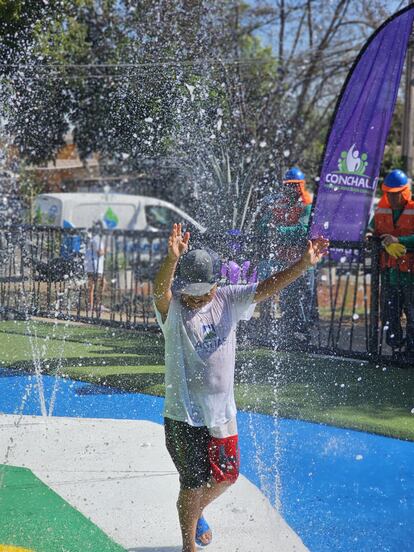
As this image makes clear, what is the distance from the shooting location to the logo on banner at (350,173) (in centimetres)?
898

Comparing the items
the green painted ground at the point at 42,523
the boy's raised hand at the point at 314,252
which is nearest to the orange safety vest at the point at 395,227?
the boy's raised hand at the point at 314,252

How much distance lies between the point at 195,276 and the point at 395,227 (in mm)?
4722

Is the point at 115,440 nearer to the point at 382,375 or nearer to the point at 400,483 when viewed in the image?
the point at 400,483

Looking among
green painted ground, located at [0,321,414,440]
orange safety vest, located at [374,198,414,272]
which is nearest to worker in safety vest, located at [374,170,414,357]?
orange safety vest, located at [374,198,414,272]

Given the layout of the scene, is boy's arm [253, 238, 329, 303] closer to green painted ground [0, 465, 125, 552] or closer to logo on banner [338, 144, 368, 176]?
green painted ground [0, 465, 125, 552]

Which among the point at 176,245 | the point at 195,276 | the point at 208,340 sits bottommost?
the point at 208,340

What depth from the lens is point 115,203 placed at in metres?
20.8

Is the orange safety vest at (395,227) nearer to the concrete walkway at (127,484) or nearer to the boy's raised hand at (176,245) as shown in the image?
the concrete walkway at (127,484)

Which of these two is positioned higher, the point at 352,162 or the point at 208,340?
the point at 352,162

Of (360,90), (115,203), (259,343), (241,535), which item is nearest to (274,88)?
(115,203)

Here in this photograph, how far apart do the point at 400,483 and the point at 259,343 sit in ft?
12.6

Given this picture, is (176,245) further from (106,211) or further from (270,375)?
(106,211)

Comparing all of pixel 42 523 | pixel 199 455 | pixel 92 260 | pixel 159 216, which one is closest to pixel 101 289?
pixel 92 260

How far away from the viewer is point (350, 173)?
9.05m
